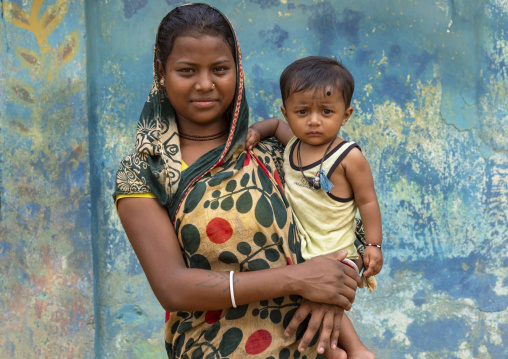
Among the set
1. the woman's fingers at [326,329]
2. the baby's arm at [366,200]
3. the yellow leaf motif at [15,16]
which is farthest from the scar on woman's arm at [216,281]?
the yellow leaf motif at [15,16]

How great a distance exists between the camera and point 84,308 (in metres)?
4.24

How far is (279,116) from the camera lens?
441 centimetres

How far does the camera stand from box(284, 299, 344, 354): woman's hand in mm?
2096

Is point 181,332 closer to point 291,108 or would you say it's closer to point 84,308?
point 291,108

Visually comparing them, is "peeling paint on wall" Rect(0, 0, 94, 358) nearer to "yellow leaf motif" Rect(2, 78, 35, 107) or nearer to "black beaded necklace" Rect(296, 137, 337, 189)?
"yellow leaf motif" Rect(2, 78, 35, 107)

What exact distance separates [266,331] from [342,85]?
90cm

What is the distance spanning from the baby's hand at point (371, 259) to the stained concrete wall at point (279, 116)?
7.27 feet

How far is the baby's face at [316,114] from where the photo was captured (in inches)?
90.5

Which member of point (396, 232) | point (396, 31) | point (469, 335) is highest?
point (396, 31)

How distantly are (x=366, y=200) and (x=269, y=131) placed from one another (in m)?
0.47

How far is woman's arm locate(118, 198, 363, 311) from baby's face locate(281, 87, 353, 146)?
1.57 ft

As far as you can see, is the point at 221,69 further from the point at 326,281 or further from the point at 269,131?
the point at 326,281

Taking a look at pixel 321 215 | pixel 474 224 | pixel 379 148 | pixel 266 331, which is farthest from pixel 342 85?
pixel 474 224

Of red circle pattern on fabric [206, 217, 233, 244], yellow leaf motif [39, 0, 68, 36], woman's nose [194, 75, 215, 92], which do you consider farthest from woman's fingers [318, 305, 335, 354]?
yellow leaf motif [39, 0, 68, 36]
